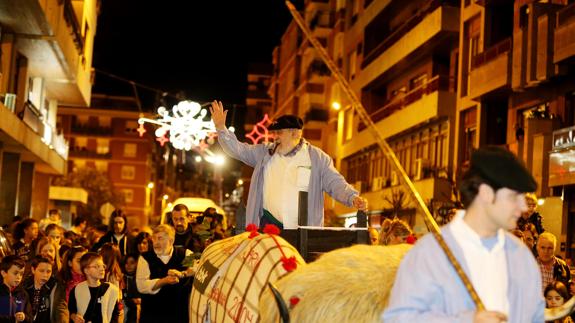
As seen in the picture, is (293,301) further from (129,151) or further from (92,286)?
(129,151)

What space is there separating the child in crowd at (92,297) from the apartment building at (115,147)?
94.8 meters

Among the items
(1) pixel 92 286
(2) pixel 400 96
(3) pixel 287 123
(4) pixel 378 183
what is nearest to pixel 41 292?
(1) pixel 92 286

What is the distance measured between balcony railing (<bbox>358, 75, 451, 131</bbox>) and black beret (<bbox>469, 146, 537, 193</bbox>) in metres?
32.9

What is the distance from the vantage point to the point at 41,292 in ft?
36.1

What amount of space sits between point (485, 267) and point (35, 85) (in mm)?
33420

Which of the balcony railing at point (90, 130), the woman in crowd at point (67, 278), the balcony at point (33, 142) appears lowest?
the woman in crowd at point (67, 278)

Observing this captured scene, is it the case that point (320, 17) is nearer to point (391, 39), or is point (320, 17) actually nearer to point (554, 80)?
point (391, 39)

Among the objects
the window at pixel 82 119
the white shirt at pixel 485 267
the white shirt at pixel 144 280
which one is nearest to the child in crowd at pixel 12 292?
the white shirt at pixel 144 280

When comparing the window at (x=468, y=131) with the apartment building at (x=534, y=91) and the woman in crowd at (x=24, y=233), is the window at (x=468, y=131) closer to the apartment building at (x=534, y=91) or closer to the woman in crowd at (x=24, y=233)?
the apartment building at (x=534, y=91)

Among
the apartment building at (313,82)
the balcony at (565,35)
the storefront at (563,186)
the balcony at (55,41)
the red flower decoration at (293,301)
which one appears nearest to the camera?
the red flower decoration at (293,301)

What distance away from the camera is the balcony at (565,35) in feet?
77.7

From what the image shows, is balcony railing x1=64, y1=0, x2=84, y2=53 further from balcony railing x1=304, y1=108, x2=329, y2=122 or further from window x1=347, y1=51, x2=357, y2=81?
balcony railing x1=304, y1=108, x2=329, y2=122

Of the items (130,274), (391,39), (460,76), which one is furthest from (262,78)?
(130,274)

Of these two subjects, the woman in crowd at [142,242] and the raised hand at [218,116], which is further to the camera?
the woman in crowd at [142,242]
